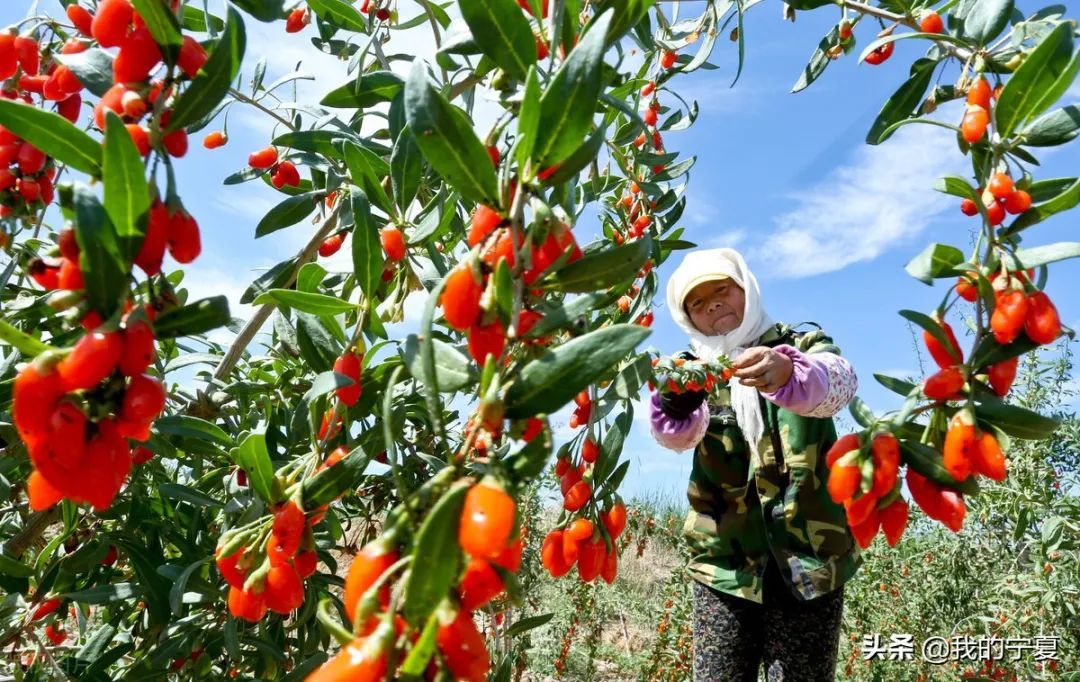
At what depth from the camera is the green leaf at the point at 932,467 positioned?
→ 873 millimetres

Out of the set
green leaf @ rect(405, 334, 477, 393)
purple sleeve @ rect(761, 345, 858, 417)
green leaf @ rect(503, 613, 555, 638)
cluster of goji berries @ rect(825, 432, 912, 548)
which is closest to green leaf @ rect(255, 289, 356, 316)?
green leaf @ rect(405, 334, 477, 393)

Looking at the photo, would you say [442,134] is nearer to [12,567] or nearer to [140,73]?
[140,73]

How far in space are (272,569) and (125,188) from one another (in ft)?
1.66

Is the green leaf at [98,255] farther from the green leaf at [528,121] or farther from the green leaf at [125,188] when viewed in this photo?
the green leaf at [528,121]

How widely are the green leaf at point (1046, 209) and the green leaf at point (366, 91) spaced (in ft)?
2.97

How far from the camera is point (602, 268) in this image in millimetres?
690

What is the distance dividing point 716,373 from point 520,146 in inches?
51.0

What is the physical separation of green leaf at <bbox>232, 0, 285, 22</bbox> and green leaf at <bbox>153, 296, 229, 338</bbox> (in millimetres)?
396

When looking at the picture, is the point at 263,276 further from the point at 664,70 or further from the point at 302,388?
the point at 664,70

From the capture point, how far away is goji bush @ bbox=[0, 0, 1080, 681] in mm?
589

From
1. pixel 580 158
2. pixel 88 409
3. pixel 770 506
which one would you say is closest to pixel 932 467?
pixel 580 158

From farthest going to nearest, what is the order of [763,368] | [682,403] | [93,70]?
[682,403]
[763,368]
[93,70]

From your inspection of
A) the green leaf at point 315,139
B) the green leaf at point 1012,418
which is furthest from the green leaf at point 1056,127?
the green leaf at point 315,139

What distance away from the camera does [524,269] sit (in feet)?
2.14
